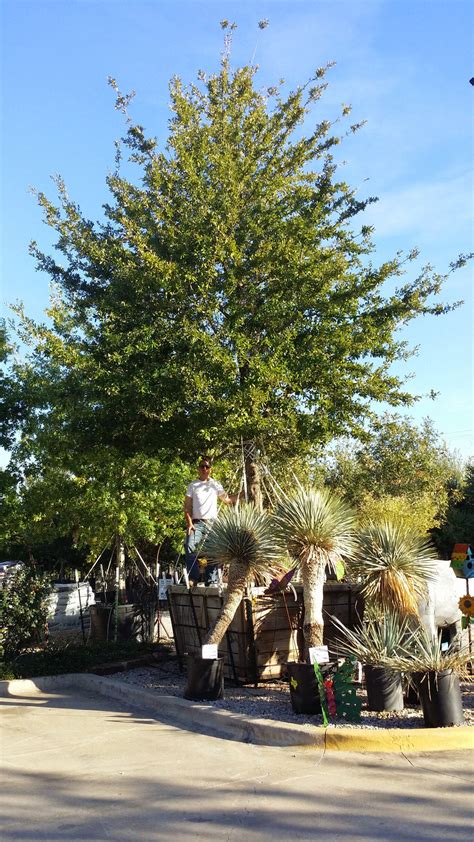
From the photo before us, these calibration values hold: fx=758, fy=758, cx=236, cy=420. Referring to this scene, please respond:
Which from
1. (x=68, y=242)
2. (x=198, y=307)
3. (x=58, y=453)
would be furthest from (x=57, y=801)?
(x=58, y=453)

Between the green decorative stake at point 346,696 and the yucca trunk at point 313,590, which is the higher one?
the yucca trunk at point 313,590

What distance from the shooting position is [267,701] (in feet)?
25.1

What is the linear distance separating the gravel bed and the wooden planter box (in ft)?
0.78

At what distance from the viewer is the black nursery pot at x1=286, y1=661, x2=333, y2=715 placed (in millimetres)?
6824

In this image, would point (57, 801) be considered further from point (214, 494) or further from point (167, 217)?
point (167, 217)

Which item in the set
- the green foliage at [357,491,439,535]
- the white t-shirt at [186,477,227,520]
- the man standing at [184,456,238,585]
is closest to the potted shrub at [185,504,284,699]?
the man standing at [184,456,238,585]

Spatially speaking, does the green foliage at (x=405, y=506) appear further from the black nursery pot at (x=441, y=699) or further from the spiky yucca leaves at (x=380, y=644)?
the black nursery pot at (x=441, y=699)

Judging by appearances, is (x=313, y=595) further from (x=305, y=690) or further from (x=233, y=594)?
(x=305, y=690)

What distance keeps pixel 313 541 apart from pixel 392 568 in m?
0.97

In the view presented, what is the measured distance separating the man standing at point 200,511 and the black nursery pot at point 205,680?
2.10m

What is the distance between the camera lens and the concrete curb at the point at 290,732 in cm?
589

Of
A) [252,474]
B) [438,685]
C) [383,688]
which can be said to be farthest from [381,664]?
[252,474]

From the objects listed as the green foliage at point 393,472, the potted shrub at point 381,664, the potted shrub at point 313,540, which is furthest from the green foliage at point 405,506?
the potted shrub at point 381,664

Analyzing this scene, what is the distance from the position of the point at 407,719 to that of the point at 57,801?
10.3 feet
